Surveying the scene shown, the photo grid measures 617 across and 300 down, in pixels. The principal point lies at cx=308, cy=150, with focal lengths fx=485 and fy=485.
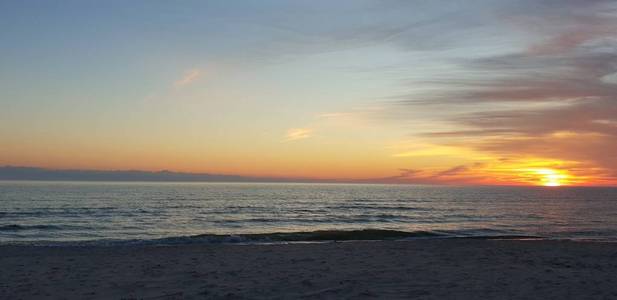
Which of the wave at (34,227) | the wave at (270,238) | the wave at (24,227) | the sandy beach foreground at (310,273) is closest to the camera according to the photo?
the sandy beach foreground at (310,273)

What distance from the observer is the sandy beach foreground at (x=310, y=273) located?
1206 centimetres

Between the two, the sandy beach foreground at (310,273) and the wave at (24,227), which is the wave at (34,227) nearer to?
the wave at (24,227)

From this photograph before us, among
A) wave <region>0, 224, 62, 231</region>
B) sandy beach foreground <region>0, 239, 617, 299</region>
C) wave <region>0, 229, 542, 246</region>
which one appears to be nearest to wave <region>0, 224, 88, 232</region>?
wave <region>0, 224, 62, 231</region>

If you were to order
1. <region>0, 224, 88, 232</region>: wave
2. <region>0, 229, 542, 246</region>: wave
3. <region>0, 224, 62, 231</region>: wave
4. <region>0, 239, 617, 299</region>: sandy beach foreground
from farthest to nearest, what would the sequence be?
1. <region>0, 224, 88, 232</region>: wave
2. <region>0, 224, 62, 231</region>: wave
3. <region>0, 229, 542, 246</region>: wave
4. <region>0, 239, 617, 299</region>: sandy beach foreground

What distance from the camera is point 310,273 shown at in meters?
15.0

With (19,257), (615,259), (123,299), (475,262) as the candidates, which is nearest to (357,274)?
(475,262)

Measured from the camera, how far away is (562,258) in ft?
63.6

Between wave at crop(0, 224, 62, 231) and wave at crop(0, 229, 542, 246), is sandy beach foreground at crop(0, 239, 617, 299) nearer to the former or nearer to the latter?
wave at crop(0, 229, 542, 246)

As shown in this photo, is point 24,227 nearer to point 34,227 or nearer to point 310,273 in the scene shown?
point 34,227

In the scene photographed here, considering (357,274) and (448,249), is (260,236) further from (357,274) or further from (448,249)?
(357,274)

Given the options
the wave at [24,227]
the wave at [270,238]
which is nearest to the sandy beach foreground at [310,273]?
the wave at [270,238]

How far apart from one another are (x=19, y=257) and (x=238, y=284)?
443 inches

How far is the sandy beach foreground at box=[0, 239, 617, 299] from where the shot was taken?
475 inches

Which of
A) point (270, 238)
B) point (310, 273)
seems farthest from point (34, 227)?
point (310, 273)
